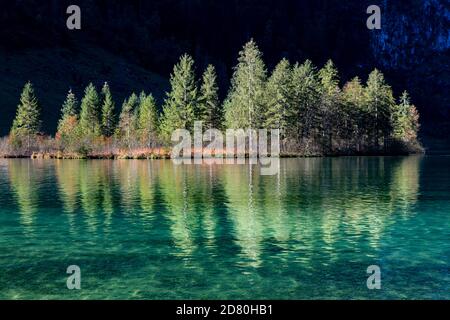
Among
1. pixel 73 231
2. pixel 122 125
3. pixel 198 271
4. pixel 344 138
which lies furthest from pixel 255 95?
pixel 198 271

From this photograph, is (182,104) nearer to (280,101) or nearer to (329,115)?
(280,101)

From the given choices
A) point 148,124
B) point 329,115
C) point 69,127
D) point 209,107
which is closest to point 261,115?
point 209,107

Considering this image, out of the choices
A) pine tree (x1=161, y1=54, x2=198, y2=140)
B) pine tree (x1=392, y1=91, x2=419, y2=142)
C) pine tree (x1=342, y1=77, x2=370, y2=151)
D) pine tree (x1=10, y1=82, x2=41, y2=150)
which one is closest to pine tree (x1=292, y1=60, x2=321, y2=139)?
pine tree (x1=342, y1=77, x2=370, y2=151)

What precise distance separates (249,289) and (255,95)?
9053 cm

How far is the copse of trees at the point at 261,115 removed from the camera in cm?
10594

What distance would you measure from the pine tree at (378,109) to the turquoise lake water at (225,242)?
7917 centimetres

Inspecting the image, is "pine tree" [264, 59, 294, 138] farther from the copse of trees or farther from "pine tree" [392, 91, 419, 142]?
"pine tree" [392, 91, 419, 142]

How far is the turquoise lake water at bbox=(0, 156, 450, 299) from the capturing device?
1722 cm

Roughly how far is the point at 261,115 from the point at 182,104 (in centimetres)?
1600

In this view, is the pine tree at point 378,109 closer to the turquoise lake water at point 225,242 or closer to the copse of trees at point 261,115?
the copse of trees at point 261,115

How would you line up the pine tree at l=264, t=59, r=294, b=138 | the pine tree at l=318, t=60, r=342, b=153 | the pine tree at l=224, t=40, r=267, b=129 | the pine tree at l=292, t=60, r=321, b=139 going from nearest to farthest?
the pine tree at l=224, t=40, r=267, b=129 < the pine tree at l=264, t=59, r=294, b=138 < the pine tree at l=292, t=60, r=321, b=139 < the pine tree at l=318, t=60, r=342, b=153

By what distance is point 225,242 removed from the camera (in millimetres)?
23750

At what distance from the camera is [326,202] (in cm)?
3556
